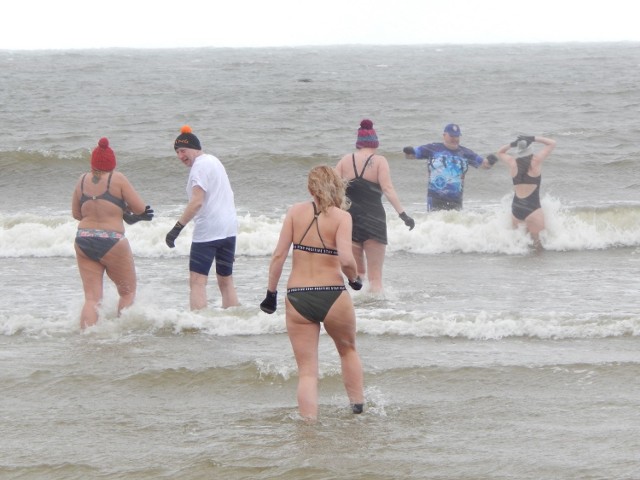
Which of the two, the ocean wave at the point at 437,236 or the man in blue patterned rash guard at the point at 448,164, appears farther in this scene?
the ocean wave at the point at 437,236

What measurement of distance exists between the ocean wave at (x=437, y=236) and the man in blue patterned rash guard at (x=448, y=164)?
64.2 inches

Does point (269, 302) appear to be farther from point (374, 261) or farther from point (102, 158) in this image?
point (374, 261)

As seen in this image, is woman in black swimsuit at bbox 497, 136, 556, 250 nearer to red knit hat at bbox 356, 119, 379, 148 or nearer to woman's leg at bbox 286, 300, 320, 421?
red knit hat at bbox 356, 119, 379, 148

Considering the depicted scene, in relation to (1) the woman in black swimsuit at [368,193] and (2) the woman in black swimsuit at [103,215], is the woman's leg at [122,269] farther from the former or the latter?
(1) the woman in black swimsuit at [368,193]

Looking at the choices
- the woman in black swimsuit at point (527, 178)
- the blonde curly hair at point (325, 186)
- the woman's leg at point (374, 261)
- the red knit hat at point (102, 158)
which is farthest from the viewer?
the woman in black swimsuit at point (527, 178)

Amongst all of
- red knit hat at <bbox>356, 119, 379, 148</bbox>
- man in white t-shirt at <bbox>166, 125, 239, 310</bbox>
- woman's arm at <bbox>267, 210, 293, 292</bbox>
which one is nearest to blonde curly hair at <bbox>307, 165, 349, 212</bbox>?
woman's arm at <bbox>267, 210, 293, 292</bbox>

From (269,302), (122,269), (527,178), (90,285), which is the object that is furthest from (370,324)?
(527,178)

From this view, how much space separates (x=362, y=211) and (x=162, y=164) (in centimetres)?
1294

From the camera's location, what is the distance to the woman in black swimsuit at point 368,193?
27.8ft

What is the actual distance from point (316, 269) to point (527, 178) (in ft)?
21.2

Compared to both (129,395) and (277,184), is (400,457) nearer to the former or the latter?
(129,395)

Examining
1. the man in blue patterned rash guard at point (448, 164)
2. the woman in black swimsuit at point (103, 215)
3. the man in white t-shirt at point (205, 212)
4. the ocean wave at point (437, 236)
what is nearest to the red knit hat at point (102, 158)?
the woman in black swimsuit at point (103, 215)

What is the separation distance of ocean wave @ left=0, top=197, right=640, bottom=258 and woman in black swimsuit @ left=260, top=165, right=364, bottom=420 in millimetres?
6966

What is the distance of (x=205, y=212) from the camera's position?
782 cm
